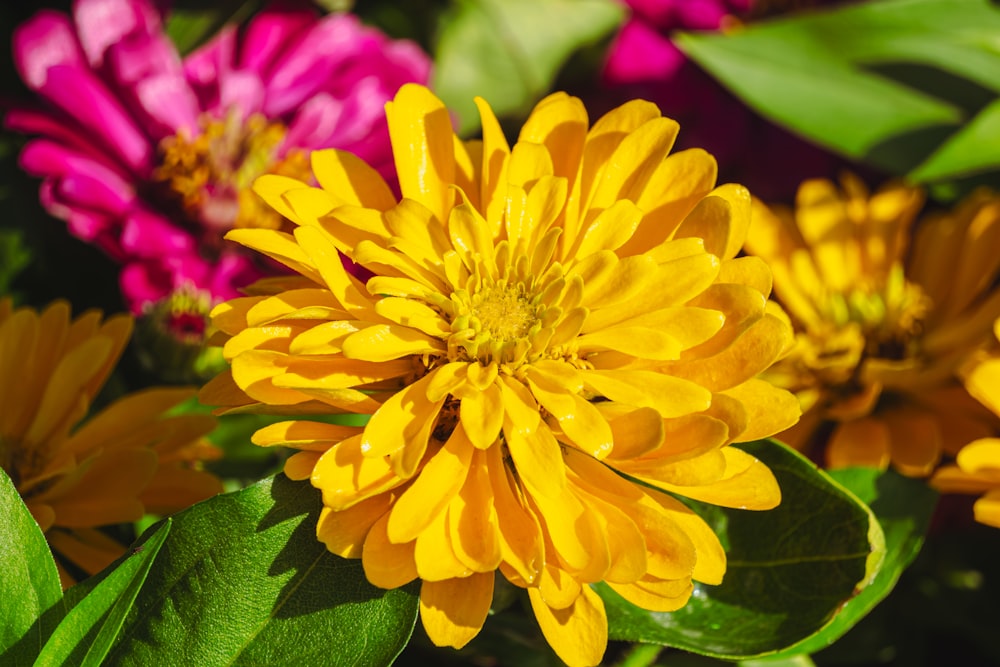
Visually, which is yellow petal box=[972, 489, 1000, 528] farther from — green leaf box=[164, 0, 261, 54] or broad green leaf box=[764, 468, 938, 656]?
green leaf box=[164, 0, 261, 54]

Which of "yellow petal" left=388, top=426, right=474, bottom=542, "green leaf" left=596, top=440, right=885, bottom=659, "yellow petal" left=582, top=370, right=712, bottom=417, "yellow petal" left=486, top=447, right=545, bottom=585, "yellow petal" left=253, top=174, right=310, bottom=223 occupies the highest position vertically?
"yellow petal" left=253, top=174, right=310, bottom=223

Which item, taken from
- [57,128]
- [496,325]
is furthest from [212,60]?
[496,325]

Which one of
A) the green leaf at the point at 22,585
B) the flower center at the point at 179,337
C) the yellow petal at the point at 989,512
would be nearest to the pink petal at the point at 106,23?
the flower center at the point at 179,337

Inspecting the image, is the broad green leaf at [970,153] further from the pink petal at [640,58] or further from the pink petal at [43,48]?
the pink petal at [43,48]

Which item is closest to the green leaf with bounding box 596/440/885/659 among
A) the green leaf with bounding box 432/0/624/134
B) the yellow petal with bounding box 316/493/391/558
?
the yellow petal with bounding box 316/493/391/558

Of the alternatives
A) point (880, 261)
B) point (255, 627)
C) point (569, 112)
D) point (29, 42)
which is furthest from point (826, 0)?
point (255, 627)

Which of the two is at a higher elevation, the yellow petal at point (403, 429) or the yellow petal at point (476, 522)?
the yellow petal at point (403, 429)

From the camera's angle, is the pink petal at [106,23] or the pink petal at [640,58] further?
the pink petal at [640,58]
